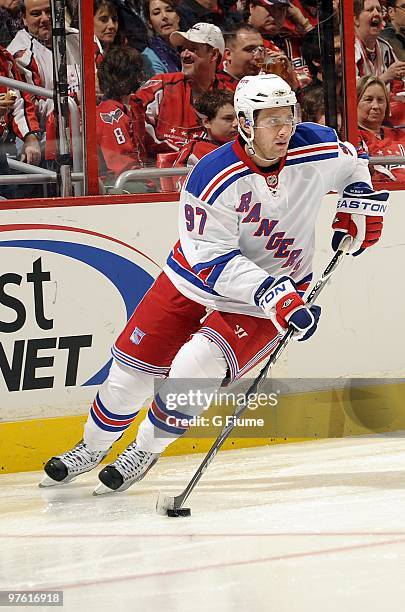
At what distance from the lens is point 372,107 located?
4797 millimetres

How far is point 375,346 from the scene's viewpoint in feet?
14.9

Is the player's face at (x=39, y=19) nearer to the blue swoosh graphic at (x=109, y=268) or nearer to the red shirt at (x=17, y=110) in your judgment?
the red shirt at (x=17, y=110)

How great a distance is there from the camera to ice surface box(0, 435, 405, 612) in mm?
2545

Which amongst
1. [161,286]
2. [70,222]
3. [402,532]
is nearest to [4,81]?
[70,222]

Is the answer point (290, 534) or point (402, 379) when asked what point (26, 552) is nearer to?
point (290, 534)

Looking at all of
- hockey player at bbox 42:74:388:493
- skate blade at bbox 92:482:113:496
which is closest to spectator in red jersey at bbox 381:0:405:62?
hockey player at bbox 42:74:388:493

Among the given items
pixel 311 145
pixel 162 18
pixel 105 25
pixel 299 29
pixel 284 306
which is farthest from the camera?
pixel 299 29

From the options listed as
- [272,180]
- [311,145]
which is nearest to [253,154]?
[272,180]

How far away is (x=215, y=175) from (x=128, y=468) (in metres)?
0.90

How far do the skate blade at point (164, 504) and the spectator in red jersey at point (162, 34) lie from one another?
1.70 meters

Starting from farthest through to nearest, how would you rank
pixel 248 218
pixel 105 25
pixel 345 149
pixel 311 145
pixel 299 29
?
pixel 299 29 → pixel 105 25 → pixel 345 149 → pixel 311 145 → pixel 248 218

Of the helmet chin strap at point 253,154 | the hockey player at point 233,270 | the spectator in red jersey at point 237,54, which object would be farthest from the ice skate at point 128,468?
the spectator in red jersey at point 237,54

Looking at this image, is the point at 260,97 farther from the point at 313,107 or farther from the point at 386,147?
the point at 386,147

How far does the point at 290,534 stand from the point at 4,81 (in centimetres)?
194
